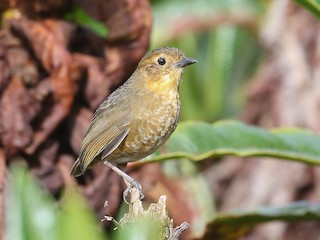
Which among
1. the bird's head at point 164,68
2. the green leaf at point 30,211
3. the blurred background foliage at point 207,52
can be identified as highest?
the blurred background foliage at point 207,52

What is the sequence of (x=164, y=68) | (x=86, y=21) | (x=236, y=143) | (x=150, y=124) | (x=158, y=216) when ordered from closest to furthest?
(x=158, y=216), (x=150, y=124), (x=164, y=68), (x=236, y=143), (x=86, y=21)

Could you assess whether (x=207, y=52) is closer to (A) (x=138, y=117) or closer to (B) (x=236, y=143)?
(B) (x=236, y=143)

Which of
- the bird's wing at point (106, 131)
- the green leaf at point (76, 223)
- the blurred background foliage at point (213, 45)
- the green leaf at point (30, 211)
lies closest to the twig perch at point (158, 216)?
the green leaf at point (30, 211)

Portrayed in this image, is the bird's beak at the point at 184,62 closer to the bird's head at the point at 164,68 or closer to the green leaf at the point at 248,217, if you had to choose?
the bird's head at the point at 164,68

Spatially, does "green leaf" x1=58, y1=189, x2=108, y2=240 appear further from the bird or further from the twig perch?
the bird

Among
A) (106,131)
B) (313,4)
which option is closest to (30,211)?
(106,131)

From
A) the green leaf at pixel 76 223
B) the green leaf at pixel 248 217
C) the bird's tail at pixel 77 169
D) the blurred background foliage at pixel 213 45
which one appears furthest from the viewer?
the blurred background foliage at pixel 213 45

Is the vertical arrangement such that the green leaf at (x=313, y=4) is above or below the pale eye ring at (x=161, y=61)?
above
